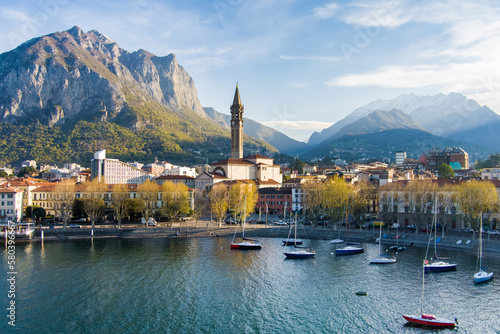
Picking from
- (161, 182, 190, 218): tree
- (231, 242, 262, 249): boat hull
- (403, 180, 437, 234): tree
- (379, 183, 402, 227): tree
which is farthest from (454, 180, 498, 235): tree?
(161, 182, 190, 218): tree

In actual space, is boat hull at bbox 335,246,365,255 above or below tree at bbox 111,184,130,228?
Result: below

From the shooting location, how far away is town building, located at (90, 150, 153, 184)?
385ft

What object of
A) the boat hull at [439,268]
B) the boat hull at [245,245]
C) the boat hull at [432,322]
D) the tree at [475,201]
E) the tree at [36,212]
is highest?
the tree at [475,201]

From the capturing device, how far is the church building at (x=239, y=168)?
313ft

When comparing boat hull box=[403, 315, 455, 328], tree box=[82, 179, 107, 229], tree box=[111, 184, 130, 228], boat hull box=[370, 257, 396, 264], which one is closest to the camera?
boat hull box=[403, 315, 455, 328]

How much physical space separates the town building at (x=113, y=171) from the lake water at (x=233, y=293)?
2879 inches

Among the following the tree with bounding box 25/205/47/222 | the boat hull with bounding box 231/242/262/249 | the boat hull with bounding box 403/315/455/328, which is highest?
the tree with bounding box 25/205/47/222

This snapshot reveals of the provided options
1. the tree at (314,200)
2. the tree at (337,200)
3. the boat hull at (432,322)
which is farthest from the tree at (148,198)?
the boat hull at (432,322)

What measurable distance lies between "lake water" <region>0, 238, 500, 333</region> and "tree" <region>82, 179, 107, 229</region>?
1582cm

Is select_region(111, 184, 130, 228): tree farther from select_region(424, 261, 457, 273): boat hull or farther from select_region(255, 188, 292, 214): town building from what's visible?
select_region(424, 261, 457, 273): boat hull

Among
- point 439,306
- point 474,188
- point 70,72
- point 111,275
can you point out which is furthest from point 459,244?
point 70,72

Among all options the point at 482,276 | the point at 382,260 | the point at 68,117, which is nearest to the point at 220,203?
the point at 382,260

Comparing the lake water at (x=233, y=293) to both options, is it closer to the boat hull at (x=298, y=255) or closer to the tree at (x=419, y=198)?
the boat hull at (x=298, y=255)

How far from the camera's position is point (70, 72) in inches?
7362
